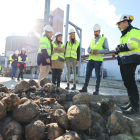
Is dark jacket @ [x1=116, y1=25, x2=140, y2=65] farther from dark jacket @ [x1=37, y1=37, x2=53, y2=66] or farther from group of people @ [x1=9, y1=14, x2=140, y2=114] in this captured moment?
dark jacket @ [x1=37, y1=37, x2=53, y2=66]

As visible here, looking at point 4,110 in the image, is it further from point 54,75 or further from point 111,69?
point 111,69

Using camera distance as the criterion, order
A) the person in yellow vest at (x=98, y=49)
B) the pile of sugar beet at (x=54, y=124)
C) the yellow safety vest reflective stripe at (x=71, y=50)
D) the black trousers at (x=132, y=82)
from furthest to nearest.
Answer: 1. the yellow safety vest reflective stripe at (x=71, y=50)
2. the person in yellow vest at (x=98, y=49)
3. the black trousers at (x=132, y=82)
4. the pile of sugar beet at (x=54, y=124)

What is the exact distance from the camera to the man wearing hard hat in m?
2.06

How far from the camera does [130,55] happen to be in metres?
2.11

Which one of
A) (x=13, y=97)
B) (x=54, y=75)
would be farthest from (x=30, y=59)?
(x=13, y=97)

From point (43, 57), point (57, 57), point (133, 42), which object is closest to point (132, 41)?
point (133, 42)

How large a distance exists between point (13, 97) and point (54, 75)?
6.79 ft

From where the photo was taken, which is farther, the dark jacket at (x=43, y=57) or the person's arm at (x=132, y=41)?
the dark jacket at (x=43, y=57)

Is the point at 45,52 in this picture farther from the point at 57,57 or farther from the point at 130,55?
the point at 130,55

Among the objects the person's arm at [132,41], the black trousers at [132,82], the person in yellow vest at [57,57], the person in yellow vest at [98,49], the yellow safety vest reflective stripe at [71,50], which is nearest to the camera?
the person's arm at [132,41]

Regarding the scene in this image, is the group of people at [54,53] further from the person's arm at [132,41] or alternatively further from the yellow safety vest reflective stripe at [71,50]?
the person's arm at [132,41]

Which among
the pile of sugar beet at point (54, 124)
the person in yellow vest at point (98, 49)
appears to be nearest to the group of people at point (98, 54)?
the person in yellow vest at point (98, 49)

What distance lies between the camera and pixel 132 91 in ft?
7.32

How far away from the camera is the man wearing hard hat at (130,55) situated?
206 cm
